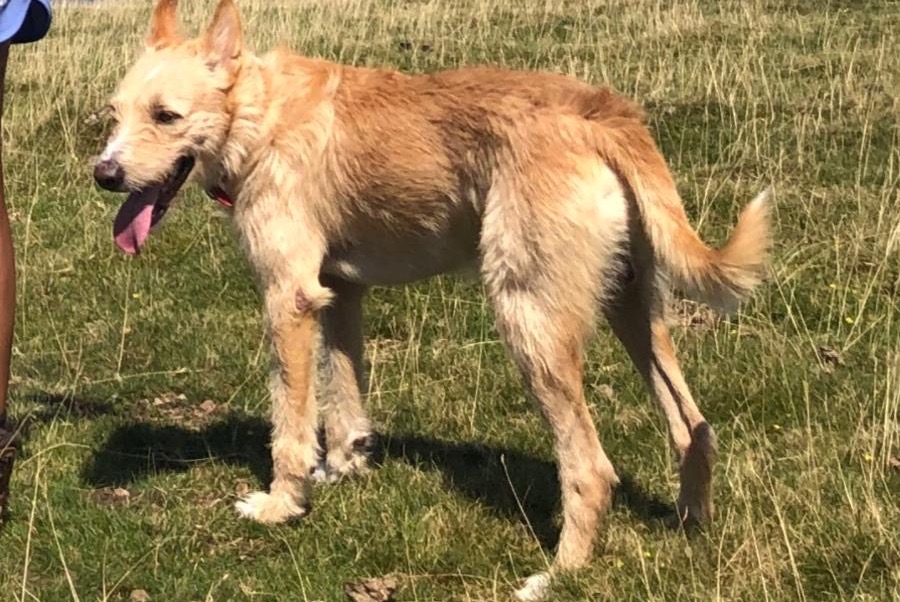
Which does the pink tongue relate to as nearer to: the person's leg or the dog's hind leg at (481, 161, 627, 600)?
the person's leg

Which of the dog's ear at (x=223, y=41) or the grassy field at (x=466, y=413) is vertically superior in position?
the dog's ear at (x=223, y=41)

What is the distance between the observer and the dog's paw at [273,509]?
160 inches

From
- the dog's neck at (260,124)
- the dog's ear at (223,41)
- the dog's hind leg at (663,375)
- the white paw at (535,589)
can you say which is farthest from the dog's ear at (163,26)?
the white paw at (535,589)

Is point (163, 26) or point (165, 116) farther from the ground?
point (163, 26)

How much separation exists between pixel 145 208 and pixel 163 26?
745 millimetres

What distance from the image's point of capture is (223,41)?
4043mm

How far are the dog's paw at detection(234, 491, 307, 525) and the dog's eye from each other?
143cm

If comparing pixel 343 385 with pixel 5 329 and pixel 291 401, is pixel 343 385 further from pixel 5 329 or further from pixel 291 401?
pixel 5 329

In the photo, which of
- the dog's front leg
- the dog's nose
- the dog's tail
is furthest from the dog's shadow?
the dog's nose

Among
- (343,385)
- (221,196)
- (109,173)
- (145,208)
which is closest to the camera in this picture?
(109,173)

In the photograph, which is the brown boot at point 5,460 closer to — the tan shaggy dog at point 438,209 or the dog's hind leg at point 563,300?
the tan shaggy dog at point 438,209

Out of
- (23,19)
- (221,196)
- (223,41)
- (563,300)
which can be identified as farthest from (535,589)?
(23,19)

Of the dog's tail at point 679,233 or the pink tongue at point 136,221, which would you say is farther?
the pink tongue at point 136,221

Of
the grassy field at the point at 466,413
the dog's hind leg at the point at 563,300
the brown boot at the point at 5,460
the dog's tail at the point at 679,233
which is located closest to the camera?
the dog's tail at the point at 679,233
